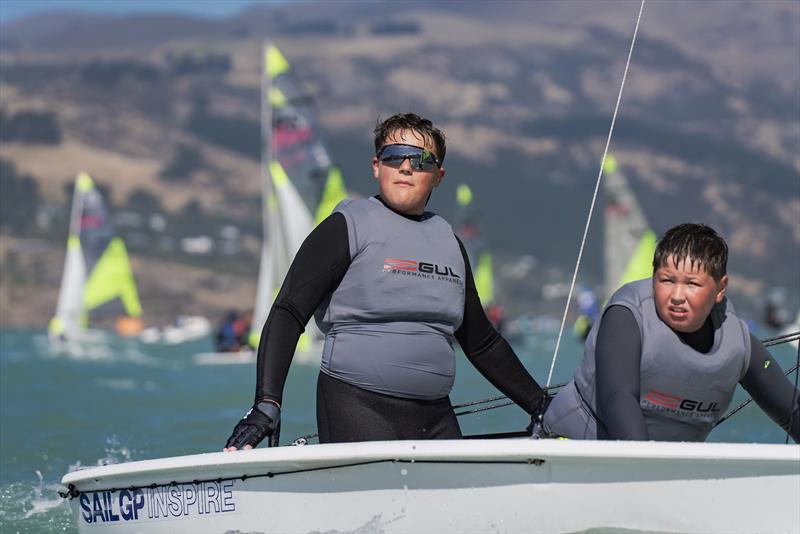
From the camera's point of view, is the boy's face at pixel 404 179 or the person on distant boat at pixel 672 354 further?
the boy's face at pixel 404 179

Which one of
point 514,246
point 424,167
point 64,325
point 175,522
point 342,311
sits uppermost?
point 514,246

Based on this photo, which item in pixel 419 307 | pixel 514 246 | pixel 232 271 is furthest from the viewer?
pixel 514 246

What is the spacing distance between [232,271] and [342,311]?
131 m

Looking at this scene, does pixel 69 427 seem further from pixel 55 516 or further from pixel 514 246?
pixel 514 246

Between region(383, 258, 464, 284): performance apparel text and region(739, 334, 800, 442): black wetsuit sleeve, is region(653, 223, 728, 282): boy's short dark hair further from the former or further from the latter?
region(383, 258, 464, 284): performance apparel text

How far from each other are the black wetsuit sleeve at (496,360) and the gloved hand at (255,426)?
2.20 feet

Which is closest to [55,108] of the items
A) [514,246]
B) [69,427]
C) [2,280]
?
[514,246]

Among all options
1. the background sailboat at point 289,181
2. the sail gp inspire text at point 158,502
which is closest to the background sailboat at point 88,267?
the background sailboat at point 289,181

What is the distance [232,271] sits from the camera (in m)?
134

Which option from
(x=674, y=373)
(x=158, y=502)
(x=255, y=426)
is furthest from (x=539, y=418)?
(x=158, y=502)

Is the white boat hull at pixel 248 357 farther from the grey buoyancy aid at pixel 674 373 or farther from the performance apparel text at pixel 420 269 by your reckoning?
the grey buoyancy aid at pixel 674 373

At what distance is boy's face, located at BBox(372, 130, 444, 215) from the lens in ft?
12.8

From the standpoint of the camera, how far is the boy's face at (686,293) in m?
3.38

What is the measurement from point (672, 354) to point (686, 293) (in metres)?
0.16
